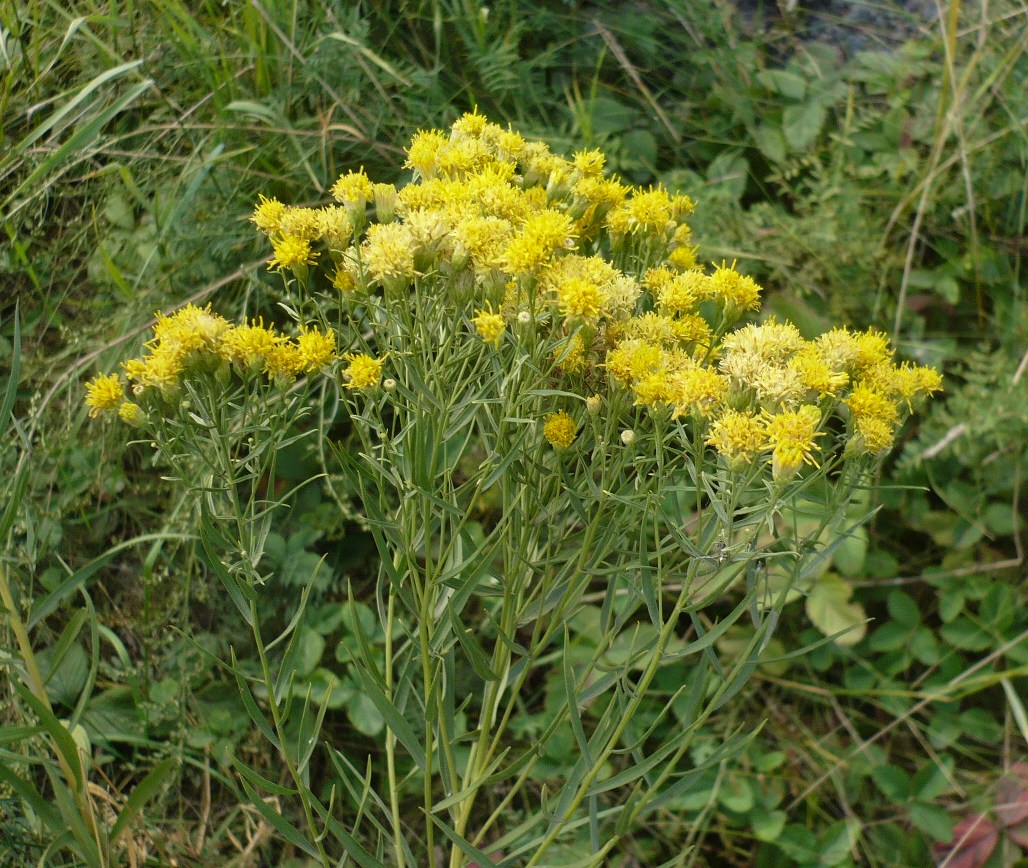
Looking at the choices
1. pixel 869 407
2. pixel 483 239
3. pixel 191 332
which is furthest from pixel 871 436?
pixel 191 332

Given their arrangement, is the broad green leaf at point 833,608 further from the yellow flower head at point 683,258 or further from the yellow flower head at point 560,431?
the yellow flower head at point 560,431

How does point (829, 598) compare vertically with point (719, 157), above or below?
below

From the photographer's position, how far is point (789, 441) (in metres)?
0.84

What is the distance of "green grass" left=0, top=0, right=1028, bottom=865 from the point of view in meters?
1.62

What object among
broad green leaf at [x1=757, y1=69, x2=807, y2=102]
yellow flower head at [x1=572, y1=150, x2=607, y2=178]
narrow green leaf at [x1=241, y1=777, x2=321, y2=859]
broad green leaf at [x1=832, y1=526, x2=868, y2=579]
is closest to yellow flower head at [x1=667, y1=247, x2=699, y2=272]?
yellow flower head at [x1=572, y1=150, x2=607, y2=178]

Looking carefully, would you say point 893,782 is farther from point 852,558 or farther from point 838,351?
point 838,351

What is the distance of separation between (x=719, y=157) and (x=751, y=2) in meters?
0.59

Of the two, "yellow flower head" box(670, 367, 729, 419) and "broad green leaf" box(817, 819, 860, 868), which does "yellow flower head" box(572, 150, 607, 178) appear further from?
"broad green leaf" box(817, 819, 860, 868)

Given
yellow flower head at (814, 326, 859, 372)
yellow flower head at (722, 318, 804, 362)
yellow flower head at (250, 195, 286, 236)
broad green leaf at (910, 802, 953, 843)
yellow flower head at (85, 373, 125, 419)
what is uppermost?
yellow flower head at (250, 195, 286, 236)

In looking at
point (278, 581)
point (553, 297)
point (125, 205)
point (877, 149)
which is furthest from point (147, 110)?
point (877, 149)

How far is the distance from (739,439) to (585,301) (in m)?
0.19

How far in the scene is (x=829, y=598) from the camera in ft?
5.73

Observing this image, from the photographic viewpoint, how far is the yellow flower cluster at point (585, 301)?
890 millimetres

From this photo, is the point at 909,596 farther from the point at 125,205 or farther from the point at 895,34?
the point at 125,205
